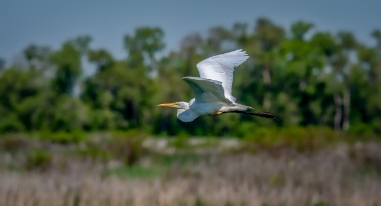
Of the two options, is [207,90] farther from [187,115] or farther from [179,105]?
[179,105]

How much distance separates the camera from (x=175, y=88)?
2595 centimetres

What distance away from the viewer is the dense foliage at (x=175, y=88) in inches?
1117

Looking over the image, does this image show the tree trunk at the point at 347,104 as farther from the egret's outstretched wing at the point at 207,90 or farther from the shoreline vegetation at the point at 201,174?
the egret's outstretched wing at the point at 207,90

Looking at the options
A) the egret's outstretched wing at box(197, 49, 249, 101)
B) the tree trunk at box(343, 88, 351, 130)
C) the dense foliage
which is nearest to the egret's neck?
the egret's outstretched wing at box(197, 49, 249, 101)

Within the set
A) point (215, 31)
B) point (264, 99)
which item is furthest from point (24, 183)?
point (264, 99)

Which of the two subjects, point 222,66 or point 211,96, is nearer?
point 211,96

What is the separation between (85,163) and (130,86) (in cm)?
1739

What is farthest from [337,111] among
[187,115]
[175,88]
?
[187,115]

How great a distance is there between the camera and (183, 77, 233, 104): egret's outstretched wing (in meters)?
3.93

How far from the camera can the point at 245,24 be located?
32375 millimetres

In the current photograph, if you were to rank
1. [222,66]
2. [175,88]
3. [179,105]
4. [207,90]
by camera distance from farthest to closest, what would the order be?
[175,88] → [222,66] → [179,105] → [207,90]

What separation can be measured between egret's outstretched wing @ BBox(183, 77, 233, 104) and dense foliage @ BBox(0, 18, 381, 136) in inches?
842

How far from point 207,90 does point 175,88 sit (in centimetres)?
2188

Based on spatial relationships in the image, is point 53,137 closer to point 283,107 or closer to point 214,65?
point 283,107
